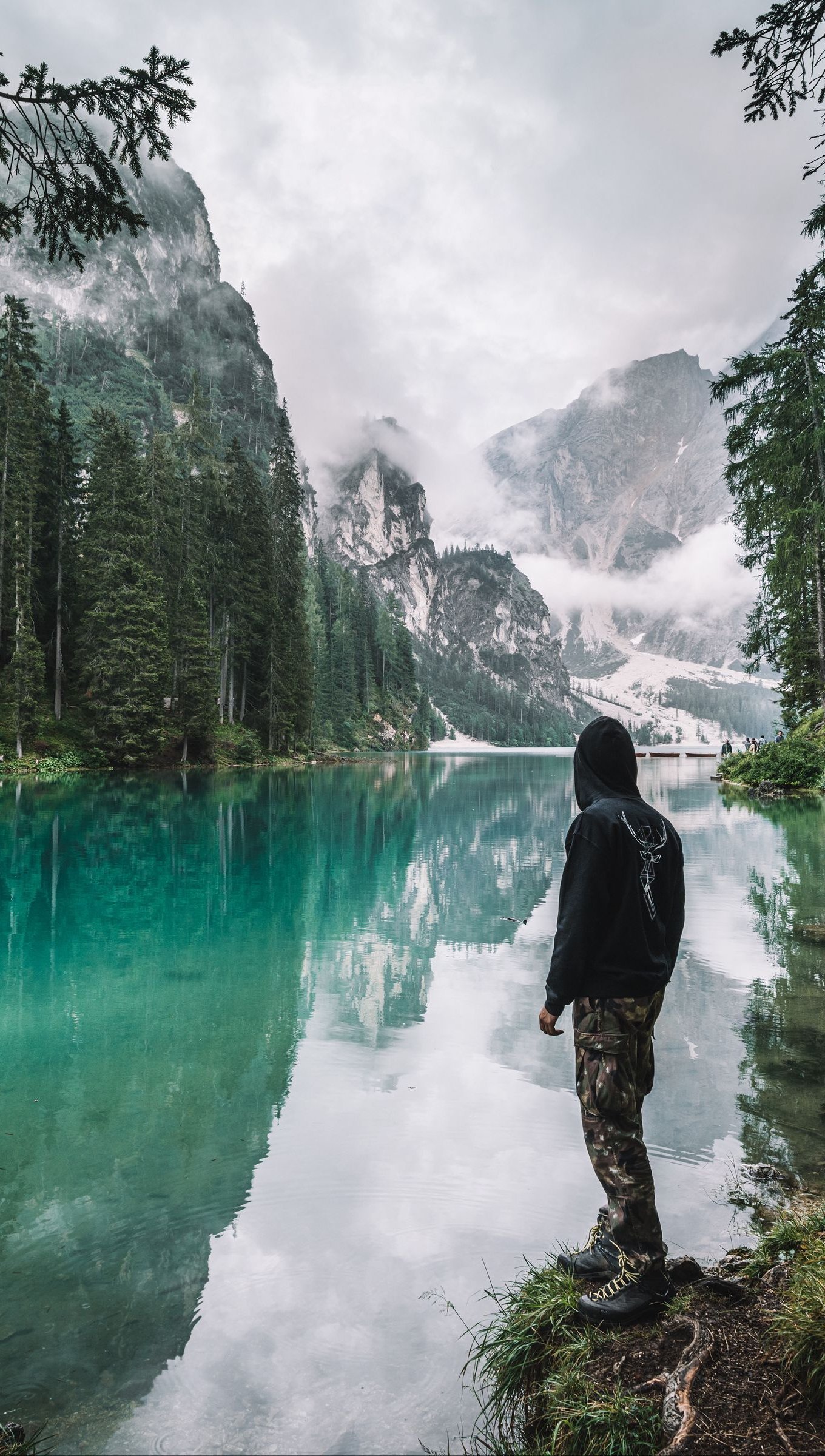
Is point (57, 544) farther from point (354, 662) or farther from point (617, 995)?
point (354, 662)

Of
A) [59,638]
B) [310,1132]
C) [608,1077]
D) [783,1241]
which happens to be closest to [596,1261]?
[608,1077]

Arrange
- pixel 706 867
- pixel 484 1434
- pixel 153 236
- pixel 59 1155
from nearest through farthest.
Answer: pixel 484 1434 → pixel 59 1155 → pixel 706 867 → pixel 153 236

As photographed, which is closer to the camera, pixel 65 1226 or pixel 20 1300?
pixel 20 1300

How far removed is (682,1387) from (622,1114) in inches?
33.9

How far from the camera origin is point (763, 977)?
8.70 m

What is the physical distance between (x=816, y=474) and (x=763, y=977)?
50.6 ft

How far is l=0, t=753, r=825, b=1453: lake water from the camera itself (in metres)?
3.19

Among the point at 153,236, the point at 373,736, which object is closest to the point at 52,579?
the point at 373,736

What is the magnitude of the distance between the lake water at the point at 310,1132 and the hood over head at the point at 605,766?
2356mm

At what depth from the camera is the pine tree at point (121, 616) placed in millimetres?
40438

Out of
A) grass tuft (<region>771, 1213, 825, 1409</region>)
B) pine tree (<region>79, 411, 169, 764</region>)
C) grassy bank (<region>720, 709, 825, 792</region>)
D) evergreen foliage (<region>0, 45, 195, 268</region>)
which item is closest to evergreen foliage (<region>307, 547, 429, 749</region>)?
pine tree (<region>79, 411, 169, 764</region>)

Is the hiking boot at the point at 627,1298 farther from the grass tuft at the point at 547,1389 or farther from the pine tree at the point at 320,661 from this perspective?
the pine tree at the point at 320,661

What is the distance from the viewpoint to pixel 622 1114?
10.3 ft

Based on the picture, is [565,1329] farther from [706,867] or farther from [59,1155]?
[706,867]
